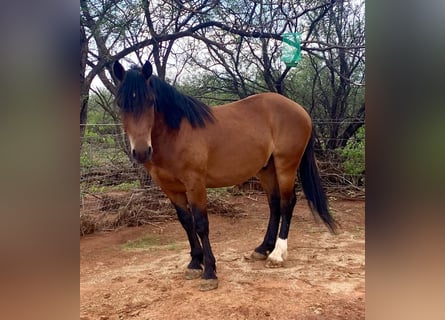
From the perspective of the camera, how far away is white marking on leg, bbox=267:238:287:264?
2496 mm

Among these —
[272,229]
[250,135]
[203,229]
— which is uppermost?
[250,135]

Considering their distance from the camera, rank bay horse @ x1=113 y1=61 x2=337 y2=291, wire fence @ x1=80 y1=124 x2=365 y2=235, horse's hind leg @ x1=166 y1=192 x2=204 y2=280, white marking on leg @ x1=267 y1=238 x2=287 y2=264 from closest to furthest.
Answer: bay horse @ x1=113 y1=61 x2=337 y2=291 < horse's hind leg @ x1=166 y1=192 x2=204 y2=280 < white marking on leg @ x1=267 y1=238 x2=287 y2=264 < wire fence @ x1=80 y1=124 x2=365 y2=235

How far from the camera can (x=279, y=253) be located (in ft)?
8.33

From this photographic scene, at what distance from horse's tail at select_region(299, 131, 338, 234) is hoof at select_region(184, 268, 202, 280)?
1061 mm

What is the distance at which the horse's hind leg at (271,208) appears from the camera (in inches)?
106

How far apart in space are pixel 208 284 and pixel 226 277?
213 mm

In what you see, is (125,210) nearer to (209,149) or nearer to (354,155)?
(209,149)

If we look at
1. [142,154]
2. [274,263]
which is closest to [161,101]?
[142,154]

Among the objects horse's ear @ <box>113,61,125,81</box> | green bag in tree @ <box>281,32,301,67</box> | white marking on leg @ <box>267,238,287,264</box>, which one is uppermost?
green bag in tree @ <box>281,32,301,67</box>

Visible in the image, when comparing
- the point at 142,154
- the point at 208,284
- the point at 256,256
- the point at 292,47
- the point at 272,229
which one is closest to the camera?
the point at 142,154

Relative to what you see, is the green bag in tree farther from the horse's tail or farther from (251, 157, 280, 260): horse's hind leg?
(251, 157, 280, 260): horse's hind leg

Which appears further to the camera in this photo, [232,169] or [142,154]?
[232,169]

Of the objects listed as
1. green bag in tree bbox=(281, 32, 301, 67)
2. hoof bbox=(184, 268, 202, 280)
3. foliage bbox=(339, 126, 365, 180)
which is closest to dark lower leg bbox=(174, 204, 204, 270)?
hoof bbox=(184, 268, 202, 280)
